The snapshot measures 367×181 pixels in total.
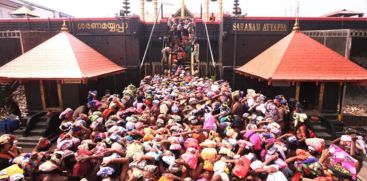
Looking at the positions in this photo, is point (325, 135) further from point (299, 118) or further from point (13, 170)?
point (13, 170)

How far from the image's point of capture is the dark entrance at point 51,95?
1065 centimetres

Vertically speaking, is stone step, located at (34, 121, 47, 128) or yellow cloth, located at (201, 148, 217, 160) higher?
yellow cloth, located at (201, 148, 217, 160)

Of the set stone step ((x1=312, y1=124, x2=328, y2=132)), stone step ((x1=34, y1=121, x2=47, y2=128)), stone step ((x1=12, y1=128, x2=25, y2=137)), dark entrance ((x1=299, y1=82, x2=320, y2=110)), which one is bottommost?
stone step ((x1=12, y1=128, x2=25, y2=137))

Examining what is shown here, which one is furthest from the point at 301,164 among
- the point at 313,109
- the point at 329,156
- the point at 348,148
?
the point at 313,109

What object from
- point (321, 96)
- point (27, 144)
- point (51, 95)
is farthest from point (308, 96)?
point (27, 144)

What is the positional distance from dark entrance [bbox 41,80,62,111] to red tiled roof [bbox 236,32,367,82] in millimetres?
9027

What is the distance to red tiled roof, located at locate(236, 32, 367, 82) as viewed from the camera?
9.65 m

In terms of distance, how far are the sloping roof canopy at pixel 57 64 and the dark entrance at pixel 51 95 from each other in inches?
31.3

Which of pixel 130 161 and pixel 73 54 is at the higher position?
pixel 73 54

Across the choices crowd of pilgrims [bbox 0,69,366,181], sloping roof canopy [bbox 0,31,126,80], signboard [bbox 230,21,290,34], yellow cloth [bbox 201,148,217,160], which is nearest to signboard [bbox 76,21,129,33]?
sloping roof canopy [bbox 0,31,126,80]

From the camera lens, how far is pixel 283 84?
32.2 feet

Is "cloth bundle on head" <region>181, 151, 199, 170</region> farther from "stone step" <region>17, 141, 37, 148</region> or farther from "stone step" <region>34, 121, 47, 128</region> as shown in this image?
A: "stone step" <region>34, 121, 47, 128</region>

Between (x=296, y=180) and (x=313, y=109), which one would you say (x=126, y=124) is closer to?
(x=296, y=180)

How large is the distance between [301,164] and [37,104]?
11.0 meters
